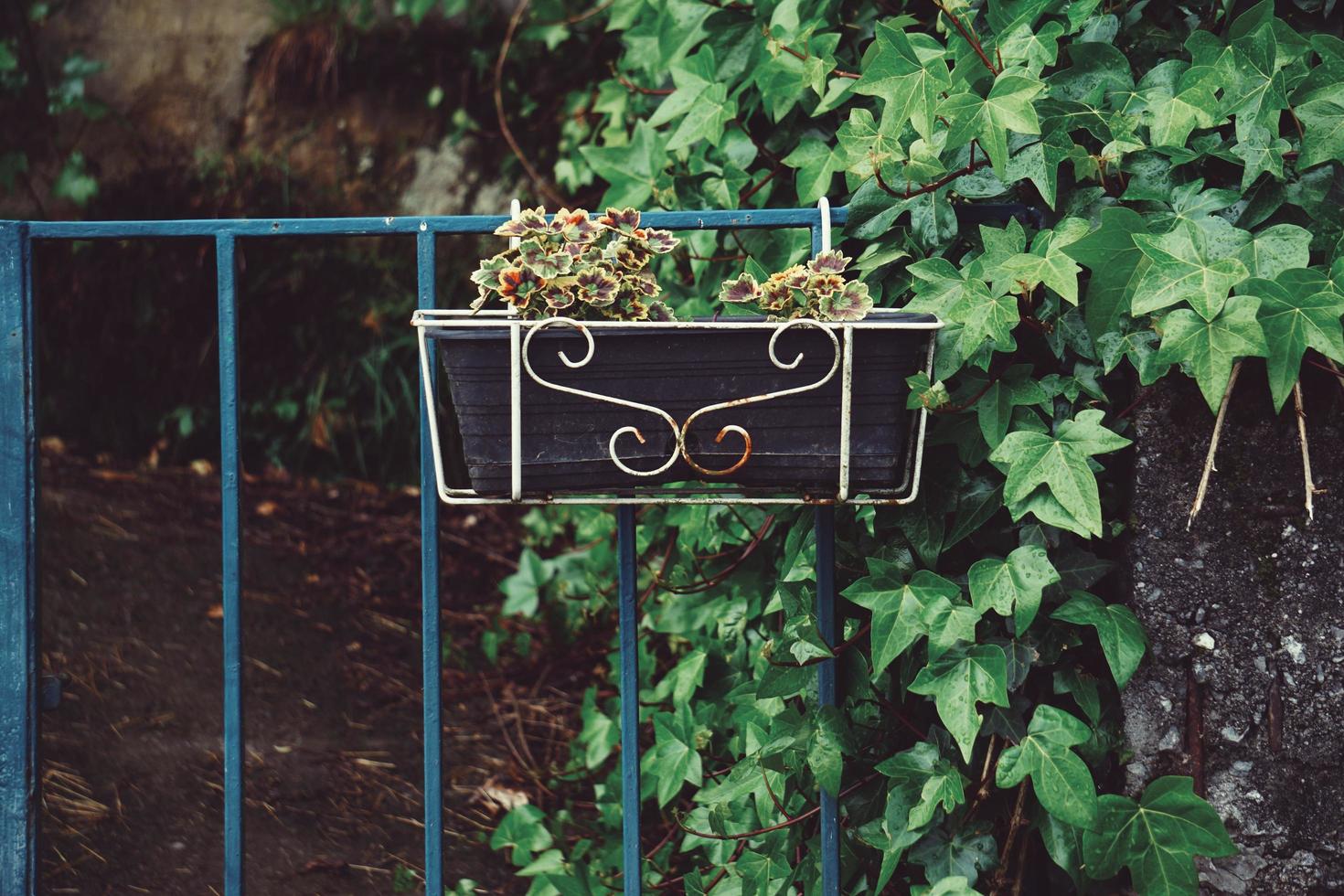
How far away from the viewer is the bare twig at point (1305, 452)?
4.68 ft

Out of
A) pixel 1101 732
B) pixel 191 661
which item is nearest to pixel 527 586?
pixel 191 661

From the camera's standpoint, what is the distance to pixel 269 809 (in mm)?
2719

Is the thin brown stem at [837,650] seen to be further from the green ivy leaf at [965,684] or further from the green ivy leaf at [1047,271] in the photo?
the green ivy leaf at [1047,271]

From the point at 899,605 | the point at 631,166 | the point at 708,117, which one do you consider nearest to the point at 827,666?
the point at 899,605

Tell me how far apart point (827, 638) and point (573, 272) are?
23.1 inches

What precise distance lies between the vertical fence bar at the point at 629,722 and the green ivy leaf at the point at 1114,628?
0.52m

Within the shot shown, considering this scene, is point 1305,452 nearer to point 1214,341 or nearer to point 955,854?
point 1214,341

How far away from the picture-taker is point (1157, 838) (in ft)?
4.66

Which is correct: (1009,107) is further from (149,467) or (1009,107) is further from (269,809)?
(149,467)

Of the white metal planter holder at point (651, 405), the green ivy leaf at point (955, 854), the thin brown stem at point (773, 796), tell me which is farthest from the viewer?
the thin brown stem at point (773, 796)

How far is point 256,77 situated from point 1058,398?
12.1 feet

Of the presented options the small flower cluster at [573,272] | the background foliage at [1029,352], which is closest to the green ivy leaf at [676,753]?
the background foliage at [1029,352]

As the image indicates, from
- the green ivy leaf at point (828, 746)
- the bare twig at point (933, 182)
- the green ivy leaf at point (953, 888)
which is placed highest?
the bare twig at point (933, 182)

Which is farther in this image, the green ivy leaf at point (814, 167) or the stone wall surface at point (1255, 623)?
the green ivy leaf at point (814, 167)
